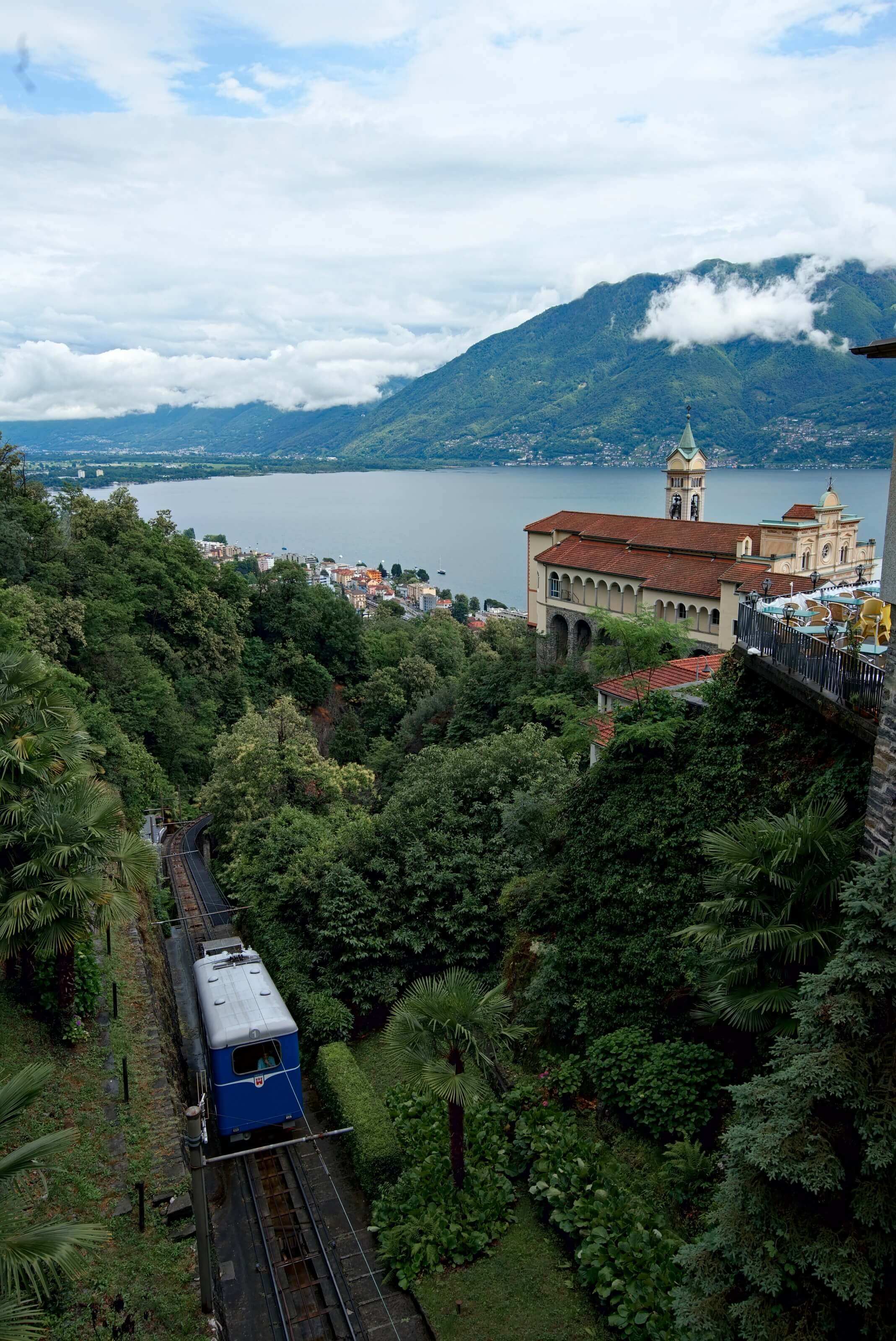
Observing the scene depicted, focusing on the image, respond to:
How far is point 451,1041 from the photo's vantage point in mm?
9508

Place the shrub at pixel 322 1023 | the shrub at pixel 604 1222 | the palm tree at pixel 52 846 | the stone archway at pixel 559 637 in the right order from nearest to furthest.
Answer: the shrub at pixel 604 1222 → the palm tree at pixel 52 846 → the shrub at pixel 322 1023 → the stone archway at pixel 559 637

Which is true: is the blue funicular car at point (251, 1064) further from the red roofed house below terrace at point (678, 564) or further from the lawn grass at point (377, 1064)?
the red roofed house below terrace at point (678, 564)

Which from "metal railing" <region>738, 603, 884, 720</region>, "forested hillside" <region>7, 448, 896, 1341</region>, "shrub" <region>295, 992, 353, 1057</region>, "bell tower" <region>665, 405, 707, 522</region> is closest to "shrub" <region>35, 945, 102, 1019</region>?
"forested hillside" <region>7, 448, 896, 1341</region>

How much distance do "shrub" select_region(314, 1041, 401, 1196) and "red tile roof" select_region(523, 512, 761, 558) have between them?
92.3ft

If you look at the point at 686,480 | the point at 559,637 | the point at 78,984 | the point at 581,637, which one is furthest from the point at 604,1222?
the point at 686,480

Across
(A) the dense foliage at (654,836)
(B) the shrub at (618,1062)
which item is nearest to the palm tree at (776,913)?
(A) the dense foliage at (654,836)

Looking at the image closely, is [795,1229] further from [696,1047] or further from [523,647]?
[523,647]

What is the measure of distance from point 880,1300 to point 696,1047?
135 inches

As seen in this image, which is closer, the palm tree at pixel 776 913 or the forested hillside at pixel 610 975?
the forested hillside at pixel 610 975

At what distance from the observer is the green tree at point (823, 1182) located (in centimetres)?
647

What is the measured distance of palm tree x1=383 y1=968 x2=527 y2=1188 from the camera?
9305 millimetres

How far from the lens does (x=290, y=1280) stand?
1030 centimetres

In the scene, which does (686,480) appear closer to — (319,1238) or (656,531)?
(656,531)

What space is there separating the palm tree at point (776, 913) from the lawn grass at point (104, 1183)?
20.3ft
